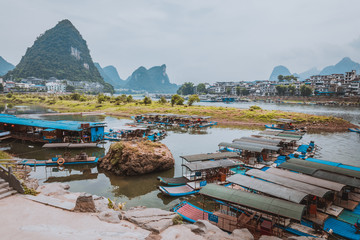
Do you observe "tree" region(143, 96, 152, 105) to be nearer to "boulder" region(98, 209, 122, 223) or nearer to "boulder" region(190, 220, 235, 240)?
"boulder" region(98, 209, 122, 223)

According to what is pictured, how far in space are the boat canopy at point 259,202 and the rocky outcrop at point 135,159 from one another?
8.76m

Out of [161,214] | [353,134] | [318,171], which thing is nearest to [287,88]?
[353,134]

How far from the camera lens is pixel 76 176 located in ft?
66.2

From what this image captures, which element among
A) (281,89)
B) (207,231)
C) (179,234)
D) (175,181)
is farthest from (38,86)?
(207,231)

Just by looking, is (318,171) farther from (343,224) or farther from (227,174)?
(227,174)

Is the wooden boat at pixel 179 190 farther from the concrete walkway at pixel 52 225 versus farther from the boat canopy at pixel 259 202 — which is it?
the concrete walkway at pixel 52 225

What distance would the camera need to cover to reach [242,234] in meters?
10.3

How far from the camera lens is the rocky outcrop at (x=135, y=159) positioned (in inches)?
782

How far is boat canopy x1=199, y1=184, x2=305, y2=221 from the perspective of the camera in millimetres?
10336

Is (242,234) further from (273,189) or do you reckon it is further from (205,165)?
(205,165)

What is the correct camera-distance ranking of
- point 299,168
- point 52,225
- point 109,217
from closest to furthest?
1. point 52,225
2. point 109,217
3. point 299,168

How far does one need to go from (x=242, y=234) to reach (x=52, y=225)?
8.50 metres

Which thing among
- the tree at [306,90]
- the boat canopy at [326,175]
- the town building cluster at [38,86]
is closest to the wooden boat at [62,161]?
the boat canopy at [326,175]

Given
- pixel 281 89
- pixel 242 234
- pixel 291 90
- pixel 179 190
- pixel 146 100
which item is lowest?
pixel 179 190
